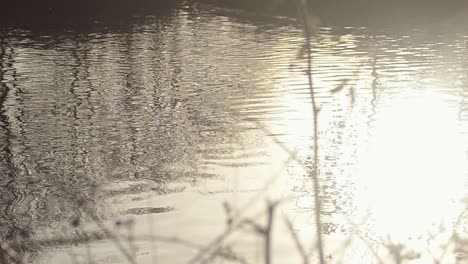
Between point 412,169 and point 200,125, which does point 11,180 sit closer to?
point 200,125

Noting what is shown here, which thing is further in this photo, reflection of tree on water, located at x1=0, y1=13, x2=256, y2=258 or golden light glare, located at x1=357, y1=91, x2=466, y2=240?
reflection of tree on water, located at x1=0, y1=13, x2=256, y2=258

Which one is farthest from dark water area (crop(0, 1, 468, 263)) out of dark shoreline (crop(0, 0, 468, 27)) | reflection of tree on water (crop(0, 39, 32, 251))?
dark shoreline (crop(0, 0, 468, 27))

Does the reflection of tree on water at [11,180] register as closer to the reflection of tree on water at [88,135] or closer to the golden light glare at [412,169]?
the reflection of tree on water at [88,135]

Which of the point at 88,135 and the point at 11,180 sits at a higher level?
the point at 88,135

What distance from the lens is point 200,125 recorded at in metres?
12.8

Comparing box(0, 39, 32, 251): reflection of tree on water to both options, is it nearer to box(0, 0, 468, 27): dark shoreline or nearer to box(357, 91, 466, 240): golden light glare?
box(357, 91, 466, 240): golden light glare

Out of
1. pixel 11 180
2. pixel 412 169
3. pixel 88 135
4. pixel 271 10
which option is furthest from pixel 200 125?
pixel 271 10

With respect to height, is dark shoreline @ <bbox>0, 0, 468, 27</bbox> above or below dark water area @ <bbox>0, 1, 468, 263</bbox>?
above

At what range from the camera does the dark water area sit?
8.66 m

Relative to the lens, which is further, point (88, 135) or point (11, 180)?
point (88, 135)

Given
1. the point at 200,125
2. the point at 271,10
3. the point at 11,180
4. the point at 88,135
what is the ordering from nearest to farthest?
the point at 11,180 < the point at 88,135 < the point at 200,125 < the point at 271,10

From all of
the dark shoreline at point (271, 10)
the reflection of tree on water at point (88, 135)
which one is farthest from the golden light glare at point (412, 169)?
the dark shoreline at point (271, 10)

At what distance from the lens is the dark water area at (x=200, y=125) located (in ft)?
28.4

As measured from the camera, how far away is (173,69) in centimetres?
1894
